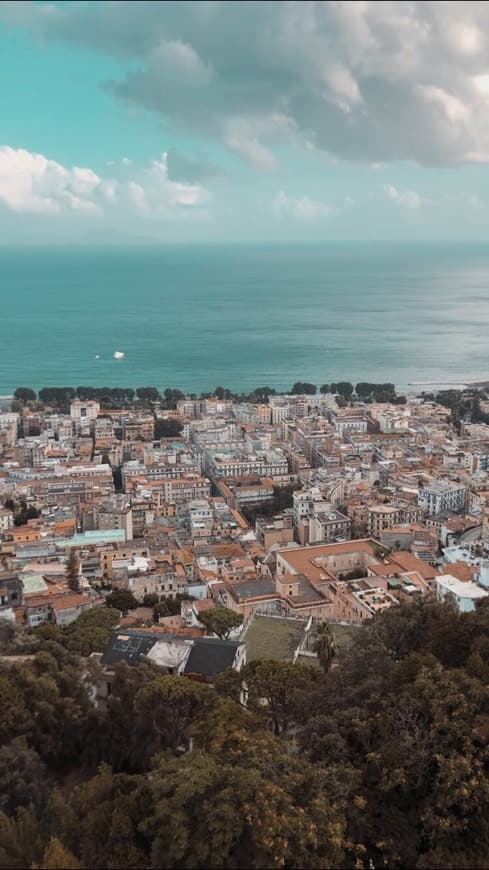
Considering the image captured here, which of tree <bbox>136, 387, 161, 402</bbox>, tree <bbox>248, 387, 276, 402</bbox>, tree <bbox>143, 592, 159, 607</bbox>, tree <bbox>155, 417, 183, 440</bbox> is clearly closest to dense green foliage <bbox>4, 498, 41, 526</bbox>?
tree <bbox>143, 592, 159, 607</bbox>

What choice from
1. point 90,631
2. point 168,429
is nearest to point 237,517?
point 90,631

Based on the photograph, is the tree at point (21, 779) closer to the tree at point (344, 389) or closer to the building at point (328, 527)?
the building at point (328, 527)

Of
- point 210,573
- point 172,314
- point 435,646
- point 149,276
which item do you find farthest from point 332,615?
point 149,276

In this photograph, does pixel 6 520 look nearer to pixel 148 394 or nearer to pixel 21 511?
pixel 21 511

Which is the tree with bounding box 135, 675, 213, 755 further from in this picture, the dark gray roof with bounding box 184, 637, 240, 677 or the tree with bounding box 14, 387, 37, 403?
the tree with bounding box 14, 387, 37, 403

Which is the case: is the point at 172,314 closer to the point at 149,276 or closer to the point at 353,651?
the point at 149,276

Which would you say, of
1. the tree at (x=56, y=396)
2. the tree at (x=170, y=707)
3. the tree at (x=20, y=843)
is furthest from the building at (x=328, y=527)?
the tree at (x=56, y=396)
